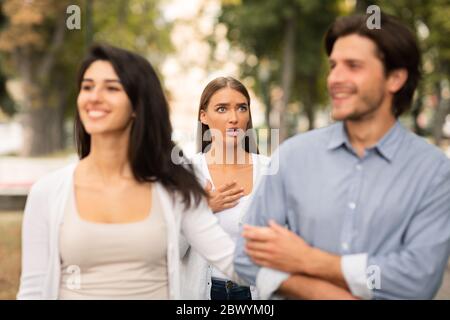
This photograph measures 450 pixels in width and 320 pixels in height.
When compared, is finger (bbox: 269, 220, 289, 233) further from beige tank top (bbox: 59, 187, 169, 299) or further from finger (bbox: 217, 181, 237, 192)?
finger (bbox: 217, 181, 237, 192)

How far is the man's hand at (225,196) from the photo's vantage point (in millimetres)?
3279

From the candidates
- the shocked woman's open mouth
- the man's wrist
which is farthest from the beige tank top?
the shocked woman's open mouth

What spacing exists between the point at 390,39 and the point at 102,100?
95 cm

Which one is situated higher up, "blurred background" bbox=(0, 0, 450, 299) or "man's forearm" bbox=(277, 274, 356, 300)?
"blurred background" bbox=(0, 0, 450, 299)

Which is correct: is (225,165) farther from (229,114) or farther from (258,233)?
(258,233)

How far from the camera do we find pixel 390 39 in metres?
2.22

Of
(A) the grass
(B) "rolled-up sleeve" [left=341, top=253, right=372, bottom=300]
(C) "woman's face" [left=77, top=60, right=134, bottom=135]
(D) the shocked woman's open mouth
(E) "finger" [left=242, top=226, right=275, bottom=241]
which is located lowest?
(A) the grass

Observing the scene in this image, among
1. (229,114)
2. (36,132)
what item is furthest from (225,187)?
(36,132)

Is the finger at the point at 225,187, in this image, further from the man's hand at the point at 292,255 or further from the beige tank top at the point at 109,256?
the man's hand at the point at 292,255

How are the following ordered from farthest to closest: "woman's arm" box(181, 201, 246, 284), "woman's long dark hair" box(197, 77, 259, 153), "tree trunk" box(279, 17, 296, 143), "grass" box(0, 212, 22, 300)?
"tree trunk" box(279, 17, 296, 143), "grass" box(0, 212, 22, 300), "woman's long dark hair" box(197, 77, 259, 153), "woman's arm" box(181, 201, 246, 284)

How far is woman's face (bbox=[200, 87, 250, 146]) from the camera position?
11.5 ft

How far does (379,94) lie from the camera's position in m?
2.26

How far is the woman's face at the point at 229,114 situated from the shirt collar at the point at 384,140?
1181mm

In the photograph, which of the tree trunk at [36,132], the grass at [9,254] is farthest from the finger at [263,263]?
the tree trunk at [36,132]
